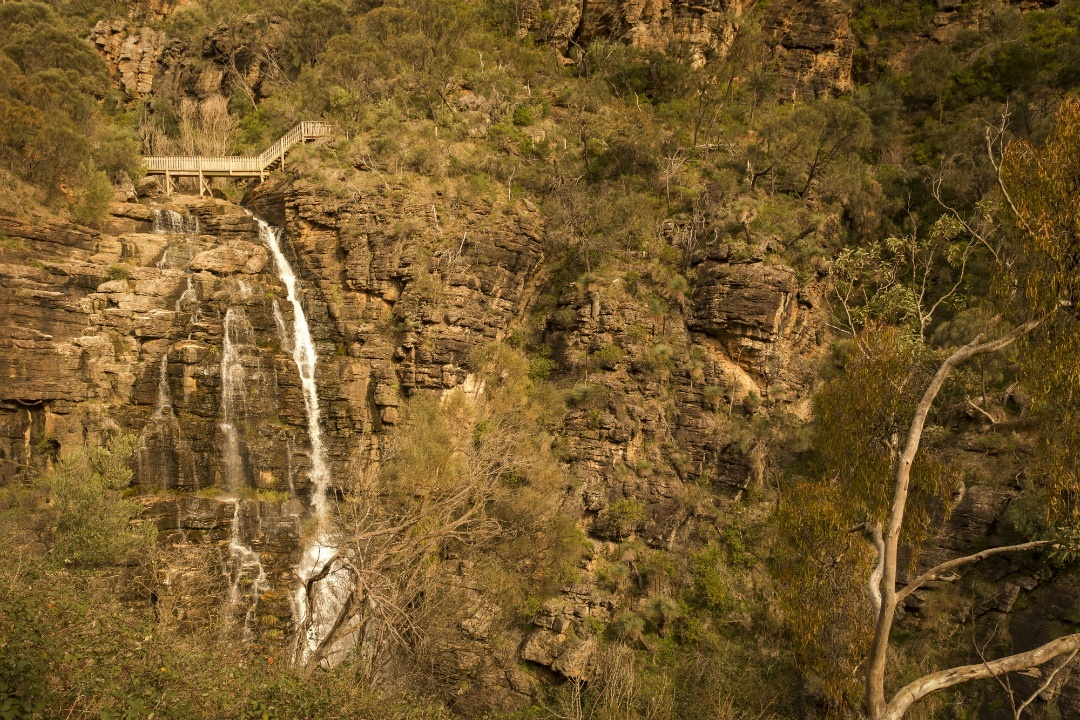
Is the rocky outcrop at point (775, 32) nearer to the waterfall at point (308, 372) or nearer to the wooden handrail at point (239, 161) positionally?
the wooden handrail at point (239, 161)

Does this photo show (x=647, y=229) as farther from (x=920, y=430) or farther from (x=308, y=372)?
(x=920, y=430)

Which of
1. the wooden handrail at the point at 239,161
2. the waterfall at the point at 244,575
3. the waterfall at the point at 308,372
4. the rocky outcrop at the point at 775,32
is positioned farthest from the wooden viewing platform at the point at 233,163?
the waterfall at the point at 244,575

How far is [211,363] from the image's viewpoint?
78.1ft

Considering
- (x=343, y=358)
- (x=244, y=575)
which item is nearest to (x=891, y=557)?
(x=244, y=575)

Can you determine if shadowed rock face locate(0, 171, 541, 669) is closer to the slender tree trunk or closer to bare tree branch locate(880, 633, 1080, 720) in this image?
the slender tree trunk

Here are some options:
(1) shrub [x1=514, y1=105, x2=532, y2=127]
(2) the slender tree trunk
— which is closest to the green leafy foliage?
(1) shrub [x1=514, y1=105, x2=532, y2=127]

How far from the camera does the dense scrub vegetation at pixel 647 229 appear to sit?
40.4 ft

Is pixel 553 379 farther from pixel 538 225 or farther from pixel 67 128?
pixel 67 128

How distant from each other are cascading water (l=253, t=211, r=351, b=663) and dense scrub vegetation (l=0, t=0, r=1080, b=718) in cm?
310

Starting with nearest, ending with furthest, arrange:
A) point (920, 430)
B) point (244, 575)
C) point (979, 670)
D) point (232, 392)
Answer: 1. point (979, 670)
2. point (920, 430)
3. point (244, 575)
4. point (232, 392)

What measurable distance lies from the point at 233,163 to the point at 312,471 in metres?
18.0

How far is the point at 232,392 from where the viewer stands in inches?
939

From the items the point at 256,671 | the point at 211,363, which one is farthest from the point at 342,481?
the point at 256,671

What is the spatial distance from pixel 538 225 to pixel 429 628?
17.9 metres
